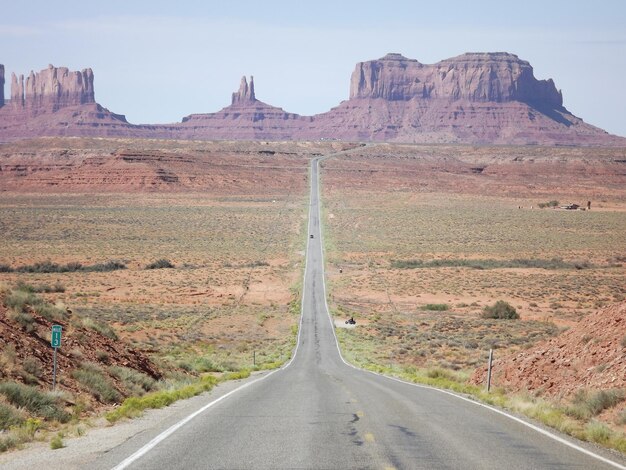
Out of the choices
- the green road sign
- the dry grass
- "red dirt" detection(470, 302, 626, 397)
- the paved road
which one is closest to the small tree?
the dry grass

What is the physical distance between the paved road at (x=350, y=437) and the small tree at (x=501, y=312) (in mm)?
29713

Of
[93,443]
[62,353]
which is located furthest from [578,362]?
[62,353]

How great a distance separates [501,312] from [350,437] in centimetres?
3722

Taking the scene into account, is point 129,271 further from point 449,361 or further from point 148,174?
point 148,174

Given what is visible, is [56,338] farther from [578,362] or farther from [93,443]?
[578,362]

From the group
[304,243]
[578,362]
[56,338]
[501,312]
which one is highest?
[56,338]

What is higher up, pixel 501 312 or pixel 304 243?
pixel 304 243

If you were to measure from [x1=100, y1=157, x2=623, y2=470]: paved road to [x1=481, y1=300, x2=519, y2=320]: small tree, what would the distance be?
2971cm

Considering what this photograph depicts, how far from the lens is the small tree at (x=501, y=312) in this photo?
153 feet

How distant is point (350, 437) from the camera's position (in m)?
11.2

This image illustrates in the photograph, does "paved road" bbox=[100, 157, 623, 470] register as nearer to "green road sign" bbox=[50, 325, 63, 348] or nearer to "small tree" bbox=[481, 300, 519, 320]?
"green road sign" bbox=[50, 325, 63, 348]

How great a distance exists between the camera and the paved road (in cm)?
959

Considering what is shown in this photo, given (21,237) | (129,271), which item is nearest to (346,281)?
(129,271)

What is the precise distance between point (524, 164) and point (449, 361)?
151036mm
